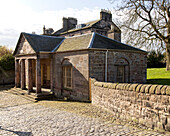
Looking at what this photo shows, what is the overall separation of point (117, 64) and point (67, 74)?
15.7 feet

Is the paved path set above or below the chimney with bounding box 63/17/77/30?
below

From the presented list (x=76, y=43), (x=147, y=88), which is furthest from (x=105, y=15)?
(x=147, y=88)

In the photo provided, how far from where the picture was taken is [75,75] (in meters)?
14.7

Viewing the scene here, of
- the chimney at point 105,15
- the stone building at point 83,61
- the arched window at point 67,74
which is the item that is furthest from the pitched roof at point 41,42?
the chimney at point 105,15

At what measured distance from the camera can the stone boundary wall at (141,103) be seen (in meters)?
6.60

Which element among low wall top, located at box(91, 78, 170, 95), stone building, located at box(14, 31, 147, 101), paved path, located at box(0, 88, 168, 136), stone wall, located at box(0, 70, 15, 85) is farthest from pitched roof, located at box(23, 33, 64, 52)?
stone wall, located at box(0, 70, 15, 85)

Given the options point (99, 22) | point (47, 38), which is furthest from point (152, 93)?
point (99, 22)

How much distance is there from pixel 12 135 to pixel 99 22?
102 feet

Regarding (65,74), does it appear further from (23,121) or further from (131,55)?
(23,121)

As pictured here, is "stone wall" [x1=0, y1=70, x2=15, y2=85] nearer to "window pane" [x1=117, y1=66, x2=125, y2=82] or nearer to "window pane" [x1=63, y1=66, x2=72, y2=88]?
"window pane" [x1=63, y1=66, x2=72, y2=88]

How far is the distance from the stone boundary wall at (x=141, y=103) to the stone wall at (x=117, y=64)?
3643mm

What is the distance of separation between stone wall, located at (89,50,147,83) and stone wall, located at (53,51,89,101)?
0.69 metres

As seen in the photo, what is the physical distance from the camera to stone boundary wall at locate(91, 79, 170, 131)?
21.7 ft

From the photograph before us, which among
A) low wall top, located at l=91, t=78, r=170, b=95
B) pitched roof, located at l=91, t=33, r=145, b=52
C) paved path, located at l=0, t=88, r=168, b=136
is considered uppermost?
pitched roof, located at l=91, t=33, r=145, b=52
